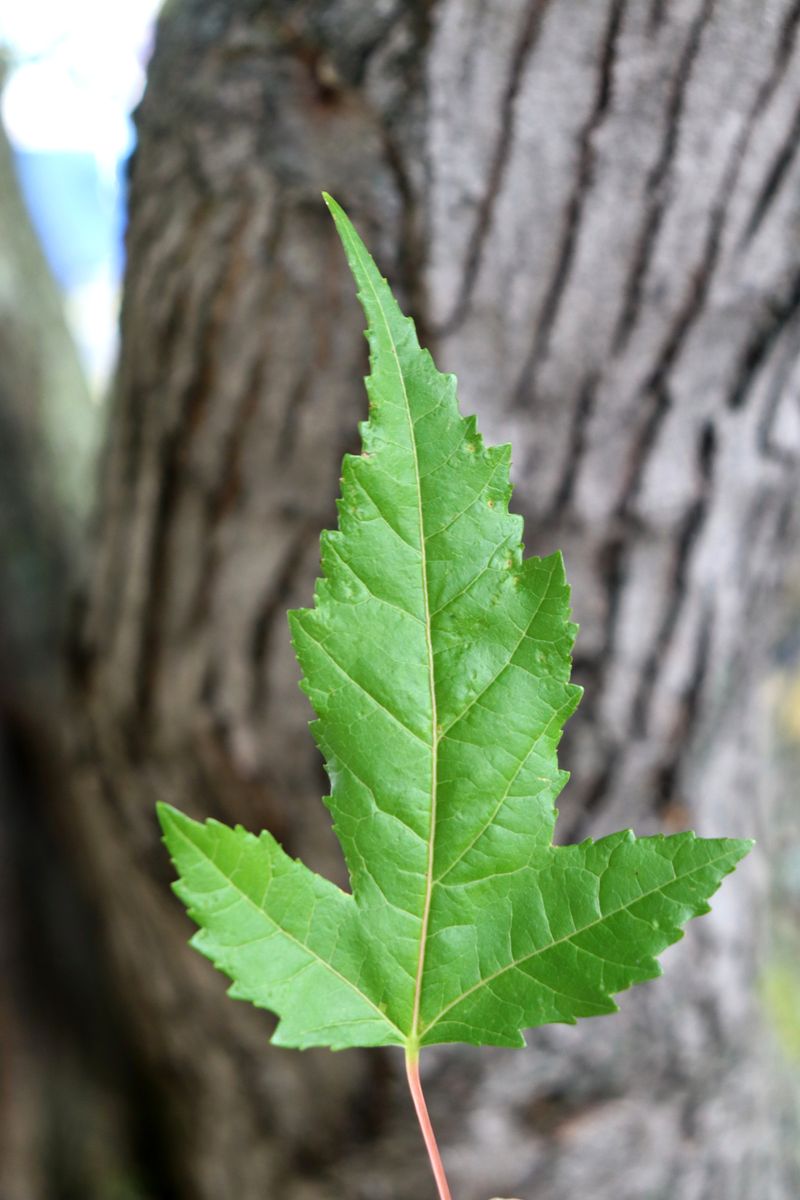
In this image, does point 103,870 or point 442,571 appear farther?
point 103,870

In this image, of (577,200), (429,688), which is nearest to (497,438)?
(577,200)

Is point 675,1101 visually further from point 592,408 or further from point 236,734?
point 592,408

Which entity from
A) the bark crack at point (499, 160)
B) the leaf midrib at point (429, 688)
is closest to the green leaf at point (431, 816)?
the leaf midrib at point (429, 688)

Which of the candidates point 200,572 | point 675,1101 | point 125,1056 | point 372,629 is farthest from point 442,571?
point 125,1056

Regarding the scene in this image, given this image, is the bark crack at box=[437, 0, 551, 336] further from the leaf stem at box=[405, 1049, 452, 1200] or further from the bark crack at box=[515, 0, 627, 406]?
the leaf stem at box=[405, 1049, 452, 1200]

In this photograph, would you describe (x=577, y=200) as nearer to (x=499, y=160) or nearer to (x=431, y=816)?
(x=499, y=160)
